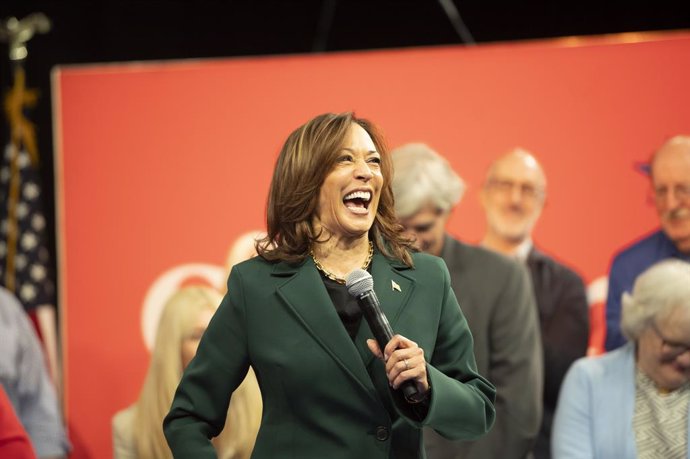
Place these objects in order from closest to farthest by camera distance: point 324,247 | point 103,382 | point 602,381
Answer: point 324,247
point 602,381
point 103,382

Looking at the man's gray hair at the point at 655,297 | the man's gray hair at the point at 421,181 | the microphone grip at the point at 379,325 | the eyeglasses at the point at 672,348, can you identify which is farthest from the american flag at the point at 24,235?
the microphone grip at the point at 379,325

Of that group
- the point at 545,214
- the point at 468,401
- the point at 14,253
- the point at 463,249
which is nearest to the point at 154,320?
the point at 14,253

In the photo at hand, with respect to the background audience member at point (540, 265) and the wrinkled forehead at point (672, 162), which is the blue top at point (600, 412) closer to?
the background audience member at point (540, 265)

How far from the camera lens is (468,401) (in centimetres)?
208

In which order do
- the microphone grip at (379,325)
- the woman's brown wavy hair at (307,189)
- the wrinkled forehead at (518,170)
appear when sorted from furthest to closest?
the wrinkled forehead at (518,170), the woman's brown wavy hair at (307,189), the microphone grip at (379,325)

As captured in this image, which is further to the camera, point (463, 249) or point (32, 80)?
point (32, 80)

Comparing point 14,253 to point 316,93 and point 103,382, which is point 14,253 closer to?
point 103,382

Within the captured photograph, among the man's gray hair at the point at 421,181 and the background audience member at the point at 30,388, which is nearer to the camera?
the man's gray hair at the point at 421,181

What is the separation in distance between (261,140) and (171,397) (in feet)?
4.41

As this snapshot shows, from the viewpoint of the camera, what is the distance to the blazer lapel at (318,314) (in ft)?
6.91

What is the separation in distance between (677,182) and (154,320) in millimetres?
2175

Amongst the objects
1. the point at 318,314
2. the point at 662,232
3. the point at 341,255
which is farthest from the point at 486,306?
the point at 318,314

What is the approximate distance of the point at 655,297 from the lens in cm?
359

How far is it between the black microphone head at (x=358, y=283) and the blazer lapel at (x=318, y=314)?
0.13 metres
